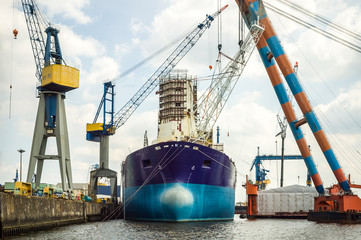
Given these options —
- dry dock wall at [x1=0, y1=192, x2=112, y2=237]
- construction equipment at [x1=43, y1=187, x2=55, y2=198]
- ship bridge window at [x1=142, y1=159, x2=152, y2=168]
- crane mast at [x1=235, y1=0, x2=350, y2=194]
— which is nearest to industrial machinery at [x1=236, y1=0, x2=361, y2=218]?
crane mast at [x1=235, y1=0, x2=350, y2=194]

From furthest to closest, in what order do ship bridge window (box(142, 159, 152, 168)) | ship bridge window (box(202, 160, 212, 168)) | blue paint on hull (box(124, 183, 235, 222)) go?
ship bridge window (box(142, 159, 152, 168))
ship bridge window (box(202, 160, 212, 168))
blue paint on hull (box(124, 183, 235, 222))

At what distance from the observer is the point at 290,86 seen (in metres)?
40.7

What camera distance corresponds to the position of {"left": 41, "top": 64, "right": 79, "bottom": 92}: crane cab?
4762cm

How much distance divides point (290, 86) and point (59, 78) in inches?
995

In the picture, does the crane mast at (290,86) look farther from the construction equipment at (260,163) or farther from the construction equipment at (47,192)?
the construction equipment at (260,163)

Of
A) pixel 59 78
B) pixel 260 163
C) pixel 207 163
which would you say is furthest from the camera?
pixel 260 163

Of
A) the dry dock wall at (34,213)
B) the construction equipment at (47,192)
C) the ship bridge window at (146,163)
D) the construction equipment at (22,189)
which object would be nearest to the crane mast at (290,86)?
the ship bridge window at (146,163)

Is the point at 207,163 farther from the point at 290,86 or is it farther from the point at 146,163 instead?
the point at 290,86

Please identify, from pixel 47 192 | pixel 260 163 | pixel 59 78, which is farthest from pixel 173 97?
pixel 260 163

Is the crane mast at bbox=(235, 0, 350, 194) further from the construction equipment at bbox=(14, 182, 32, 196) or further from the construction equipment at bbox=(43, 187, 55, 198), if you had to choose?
the construction equipment at bbox=(14, 182, 32, 196)

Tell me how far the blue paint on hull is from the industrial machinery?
952cm

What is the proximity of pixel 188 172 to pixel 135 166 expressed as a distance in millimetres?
6531

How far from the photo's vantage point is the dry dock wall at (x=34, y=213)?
23.3m

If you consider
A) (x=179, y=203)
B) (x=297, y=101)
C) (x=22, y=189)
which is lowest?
(x=179, y=203)
